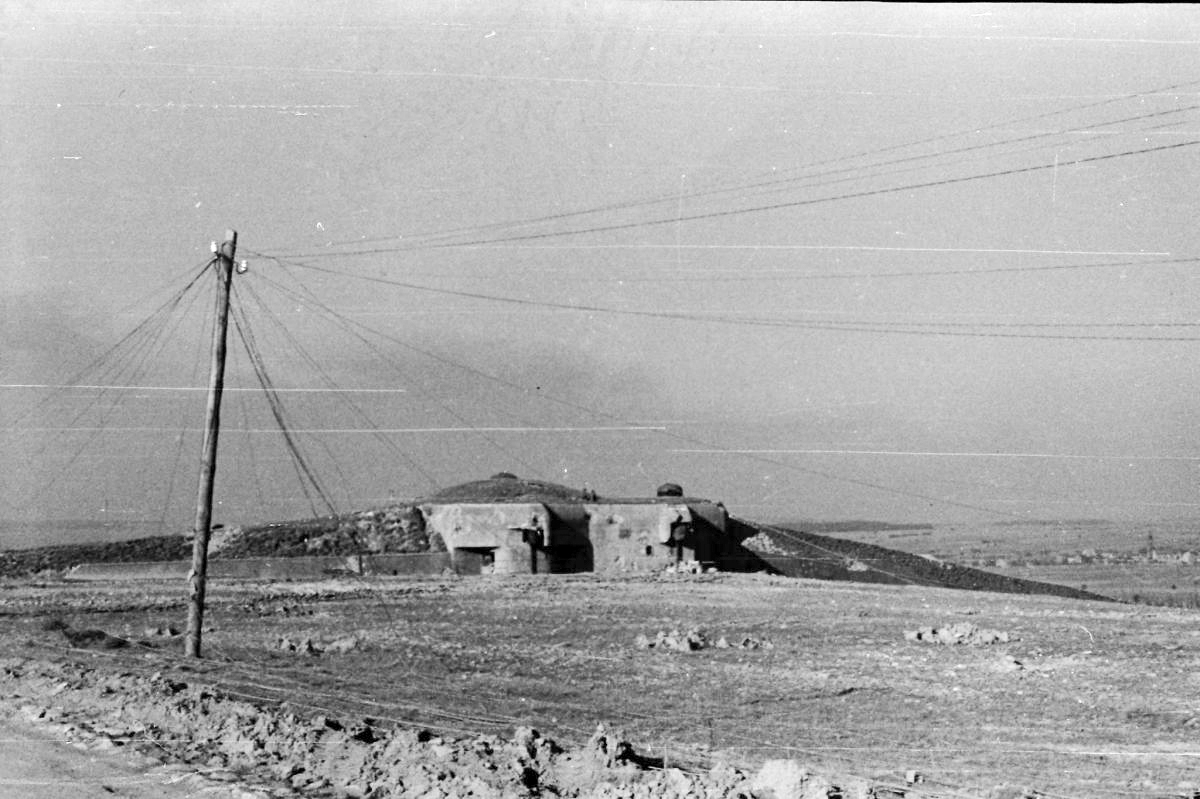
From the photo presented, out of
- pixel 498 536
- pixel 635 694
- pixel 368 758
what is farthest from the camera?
pixel 498 536

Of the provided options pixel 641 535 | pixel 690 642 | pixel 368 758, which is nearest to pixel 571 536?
pixel 641 535

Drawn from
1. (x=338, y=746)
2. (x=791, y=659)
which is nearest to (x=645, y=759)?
(x=338, y=746)

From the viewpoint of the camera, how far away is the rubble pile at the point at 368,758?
30.8ft

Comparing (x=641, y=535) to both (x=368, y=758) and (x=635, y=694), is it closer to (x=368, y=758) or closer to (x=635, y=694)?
(x=635, y=694)

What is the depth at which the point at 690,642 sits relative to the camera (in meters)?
22.2

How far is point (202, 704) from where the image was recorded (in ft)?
43.1

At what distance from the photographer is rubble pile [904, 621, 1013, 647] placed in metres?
23.1

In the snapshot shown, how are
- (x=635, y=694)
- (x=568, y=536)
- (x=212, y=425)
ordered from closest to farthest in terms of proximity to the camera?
1. (x=635, y=694)
2. (x=212, y=425)
3. (x=568, y=536)

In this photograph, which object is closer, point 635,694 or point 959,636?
point 635,694

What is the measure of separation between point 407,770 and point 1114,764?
7.64m

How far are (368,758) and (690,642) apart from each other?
12341mm

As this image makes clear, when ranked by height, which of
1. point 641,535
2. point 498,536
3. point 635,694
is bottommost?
point 635,694

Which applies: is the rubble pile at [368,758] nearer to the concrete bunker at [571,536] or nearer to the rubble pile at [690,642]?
the rubble pile at [690,642]

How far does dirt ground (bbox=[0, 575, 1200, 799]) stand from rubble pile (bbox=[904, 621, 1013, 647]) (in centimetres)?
10
